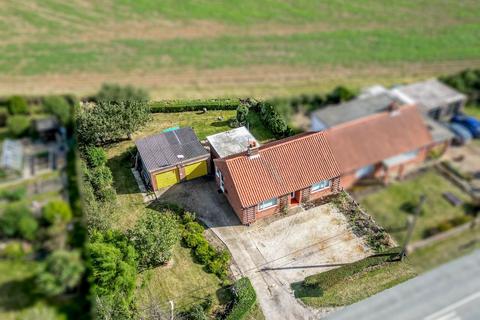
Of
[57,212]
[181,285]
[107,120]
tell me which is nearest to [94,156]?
[107,120]

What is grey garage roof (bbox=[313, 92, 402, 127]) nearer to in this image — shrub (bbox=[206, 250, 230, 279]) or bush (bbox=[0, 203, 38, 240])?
shrub (bbox=[206, 250, 230, 279])

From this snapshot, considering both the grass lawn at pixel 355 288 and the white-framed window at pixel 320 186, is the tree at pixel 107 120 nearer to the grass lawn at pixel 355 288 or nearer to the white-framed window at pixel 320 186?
the white-framed window at pixel 320 186

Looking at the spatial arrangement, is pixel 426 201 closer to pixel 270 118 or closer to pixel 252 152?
pixel 270 118

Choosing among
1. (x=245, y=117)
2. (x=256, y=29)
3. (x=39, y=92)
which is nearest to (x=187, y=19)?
(x=256, y=29)

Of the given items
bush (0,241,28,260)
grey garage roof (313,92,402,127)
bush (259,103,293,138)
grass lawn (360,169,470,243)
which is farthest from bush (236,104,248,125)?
grass lawn (360,169,470,243)

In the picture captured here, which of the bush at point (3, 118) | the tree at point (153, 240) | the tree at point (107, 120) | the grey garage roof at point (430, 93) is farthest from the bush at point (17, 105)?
the grey garage roof at point (430, 93)

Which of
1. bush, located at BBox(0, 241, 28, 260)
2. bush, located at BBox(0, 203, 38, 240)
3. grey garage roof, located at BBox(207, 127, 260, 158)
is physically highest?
bush, located at BBox(0, 203, 38, 240)
